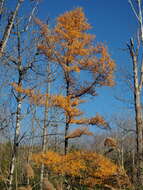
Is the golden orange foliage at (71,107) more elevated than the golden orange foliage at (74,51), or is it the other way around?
the golden orange foliage at (74,51)

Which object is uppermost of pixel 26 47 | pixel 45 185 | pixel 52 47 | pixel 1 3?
pixel 52 47

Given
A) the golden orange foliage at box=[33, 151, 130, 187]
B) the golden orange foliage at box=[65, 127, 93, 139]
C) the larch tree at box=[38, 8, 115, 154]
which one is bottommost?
the golden orange foliage at box=[33, 151, 130, 187]

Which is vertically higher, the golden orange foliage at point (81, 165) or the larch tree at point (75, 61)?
the larch tree at point (75, 61)

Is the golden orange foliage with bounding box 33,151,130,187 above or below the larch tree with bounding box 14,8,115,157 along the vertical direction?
below

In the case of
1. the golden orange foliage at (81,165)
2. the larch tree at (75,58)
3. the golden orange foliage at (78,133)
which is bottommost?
the golden orange foliage at (81,165)

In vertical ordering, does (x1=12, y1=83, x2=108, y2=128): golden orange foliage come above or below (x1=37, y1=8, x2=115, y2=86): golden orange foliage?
below

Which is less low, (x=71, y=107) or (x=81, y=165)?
(x=71, y=107)

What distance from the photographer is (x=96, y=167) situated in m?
12.9

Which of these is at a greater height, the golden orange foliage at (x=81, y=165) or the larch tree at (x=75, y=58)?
the larch tree at (x=75, y=58)

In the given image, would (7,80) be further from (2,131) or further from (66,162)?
(66,162)

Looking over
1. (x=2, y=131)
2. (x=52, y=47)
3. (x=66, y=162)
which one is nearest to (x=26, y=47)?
(x=2, y=131)

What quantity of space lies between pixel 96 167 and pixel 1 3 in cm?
1052

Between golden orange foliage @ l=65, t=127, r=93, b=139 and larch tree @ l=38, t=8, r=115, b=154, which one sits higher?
larch tree @ l=38, t=8, r=115, b=154

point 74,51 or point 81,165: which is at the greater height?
point 74,51
